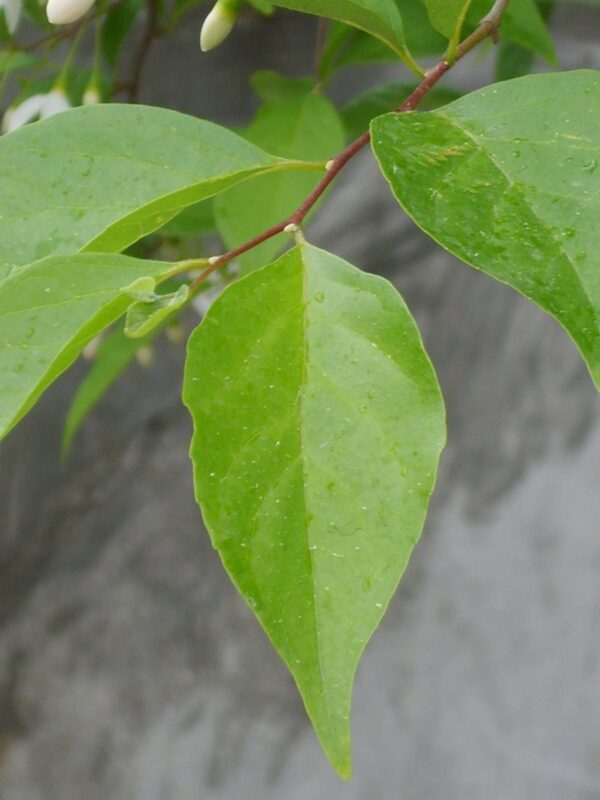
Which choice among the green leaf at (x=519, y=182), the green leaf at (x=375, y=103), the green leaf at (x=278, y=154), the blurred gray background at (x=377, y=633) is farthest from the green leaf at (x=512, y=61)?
the green leaf at (x=519, y=182)

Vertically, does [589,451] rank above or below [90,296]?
Answer: below

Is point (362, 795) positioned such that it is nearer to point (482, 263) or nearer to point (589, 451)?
point (589, 451)

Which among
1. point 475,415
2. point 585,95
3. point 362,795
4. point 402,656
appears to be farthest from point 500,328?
point 585,95

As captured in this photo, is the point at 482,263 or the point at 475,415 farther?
the point at 475,415

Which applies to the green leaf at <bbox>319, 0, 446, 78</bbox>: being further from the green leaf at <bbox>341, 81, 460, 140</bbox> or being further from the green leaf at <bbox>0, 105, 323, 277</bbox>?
the green leaf at <bbox>0, 105, 323, 277</bbox>

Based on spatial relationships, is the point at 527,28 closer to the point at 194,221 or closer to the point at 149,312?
the point at 194,221

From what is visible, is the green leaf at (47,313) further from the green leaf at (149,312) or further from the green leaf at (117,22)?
the green leaf at (117,22)

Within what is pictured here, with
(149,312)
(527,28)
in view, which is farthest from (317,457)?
(527,28)
